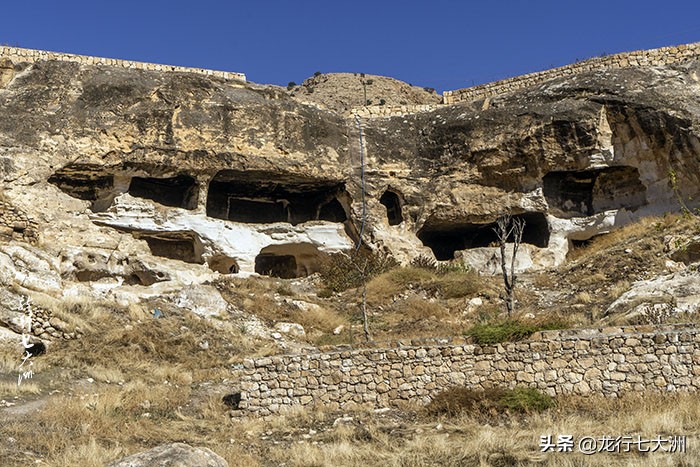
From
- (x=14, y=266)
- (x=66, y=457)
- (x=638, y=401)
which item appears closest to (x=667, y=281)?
(x=638, y=401)

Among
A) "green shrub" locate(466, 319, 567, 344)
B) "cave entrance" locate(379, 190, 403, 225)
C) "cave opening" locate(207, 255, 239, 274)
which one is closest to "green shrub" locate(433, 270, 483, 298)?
"cave entrance" locate(379, 190, 403, 225)

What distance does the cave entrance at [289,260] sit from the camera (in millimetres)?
22781

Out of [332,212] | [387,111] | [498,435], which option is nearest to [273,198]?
[332,212]

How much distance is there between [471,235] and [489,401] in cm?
1549

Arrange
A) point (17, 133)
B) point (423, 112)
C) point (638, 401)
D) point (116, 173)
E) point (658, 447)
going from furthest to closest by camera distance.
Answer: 1. point (423, 112)
2. point (116, 173)
3. point (17, 133)
4. point (638, 401)
5. point (658, 447)

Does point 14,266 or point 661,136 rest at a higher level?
point 661,136

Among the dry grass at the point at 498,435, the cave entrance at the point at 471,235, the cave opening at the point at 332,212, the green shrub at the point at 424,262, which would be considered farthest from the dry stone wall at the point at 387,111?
the dry grass at the point at 498,435

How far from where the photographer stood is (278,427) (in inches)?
377

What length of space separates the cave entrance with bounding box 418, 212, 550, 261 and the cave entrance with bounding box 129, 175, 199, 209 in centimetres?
767

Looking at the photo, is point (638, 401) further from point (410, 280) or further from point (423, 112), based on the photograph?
point (423, 112)

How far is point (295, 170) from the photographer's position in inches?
847

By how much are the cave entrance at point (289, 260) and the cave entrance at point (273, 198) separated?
97 centimetres

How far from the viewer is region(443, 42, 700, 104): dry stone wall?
77.1ft

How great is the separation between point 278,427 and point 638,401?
15.4 feet
